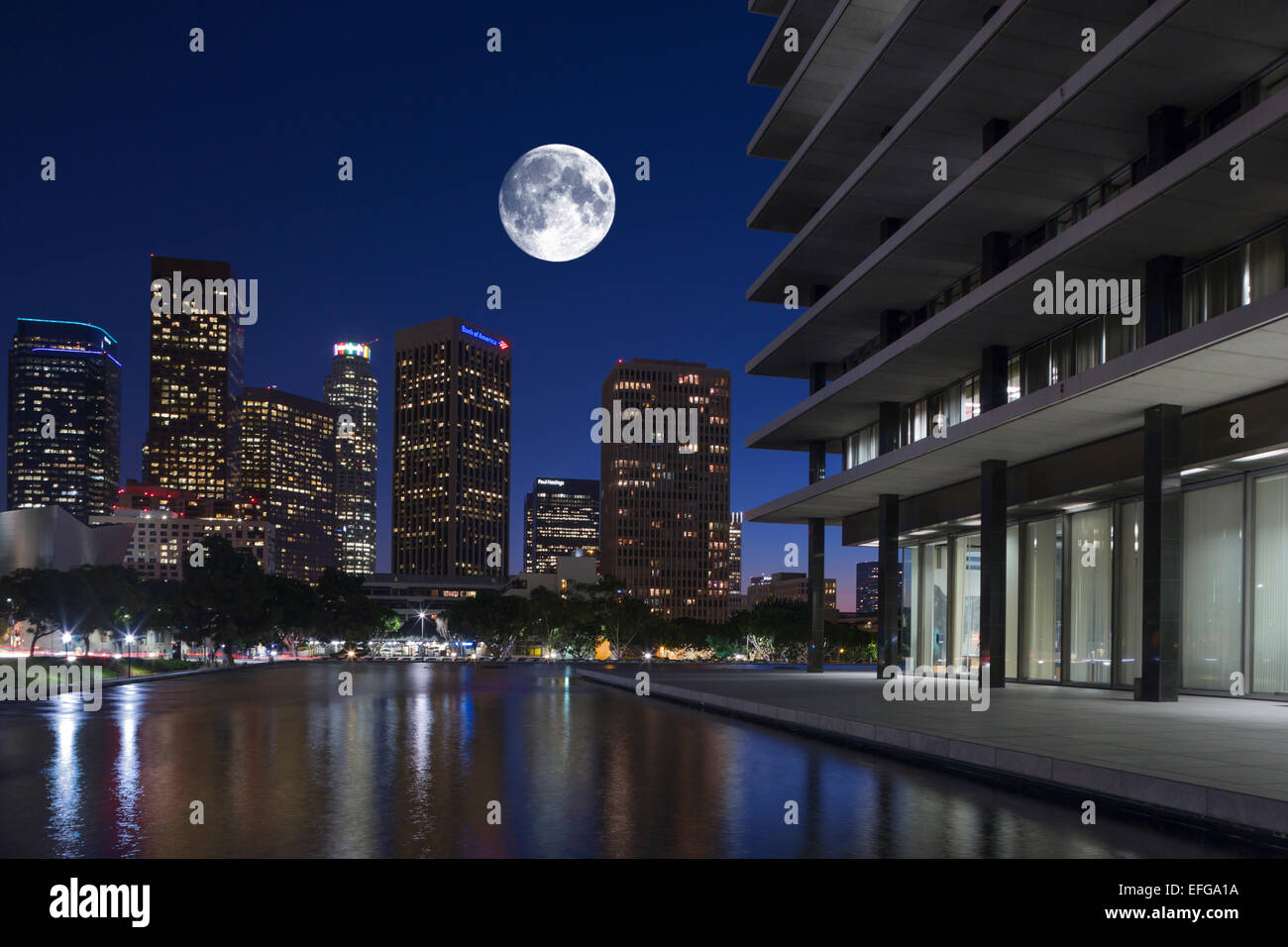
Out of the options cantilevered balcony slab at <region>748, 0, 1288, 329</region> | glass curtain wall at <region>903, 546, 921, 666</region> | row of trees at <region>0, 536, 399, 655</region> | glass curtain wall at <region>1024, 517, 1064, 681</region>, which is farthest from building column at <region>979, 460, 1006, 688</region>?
row of trees at <region>0, 536, 399, 655</region>

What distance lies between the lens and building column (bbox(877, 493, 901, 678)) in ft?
126

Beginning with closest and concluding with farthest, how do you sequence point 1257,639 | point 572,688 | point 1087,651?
point 1257,639, point 1087,651, point 572,688

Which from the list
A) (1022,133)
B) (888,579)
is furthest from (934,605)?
(1022,133)

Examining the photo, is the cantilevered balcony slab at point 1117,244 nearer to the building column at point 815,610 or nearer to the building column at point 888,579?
the building column at point 888,579

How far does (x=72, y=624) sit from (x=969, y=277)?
58.4m

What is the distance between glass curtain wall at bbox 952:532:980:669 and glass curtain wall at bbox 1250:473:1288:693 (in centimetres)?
1572

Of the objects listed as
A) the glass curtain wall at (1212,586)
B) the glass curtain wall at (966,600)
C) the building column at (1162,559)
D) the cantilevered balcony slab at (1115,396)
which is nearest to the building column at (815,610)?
the glass curtain wall at (966,600)

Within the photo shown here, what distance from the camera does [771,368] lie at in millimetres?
47531

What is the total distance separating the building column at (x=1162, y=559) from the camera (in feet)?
73.7

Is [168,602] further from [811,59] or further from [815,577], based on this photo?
[811,59]

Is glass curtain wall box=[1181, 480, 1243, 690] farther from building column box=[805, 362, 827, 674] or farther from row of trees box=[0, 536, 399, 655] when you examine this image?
row of trees box=[0, 536, 399, 655]

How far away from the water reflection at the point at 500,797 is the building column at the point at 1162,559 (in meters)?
9.66

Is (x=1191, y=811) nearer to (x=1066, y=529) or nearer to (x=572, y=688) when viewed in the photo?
(x=1066, y=529)
